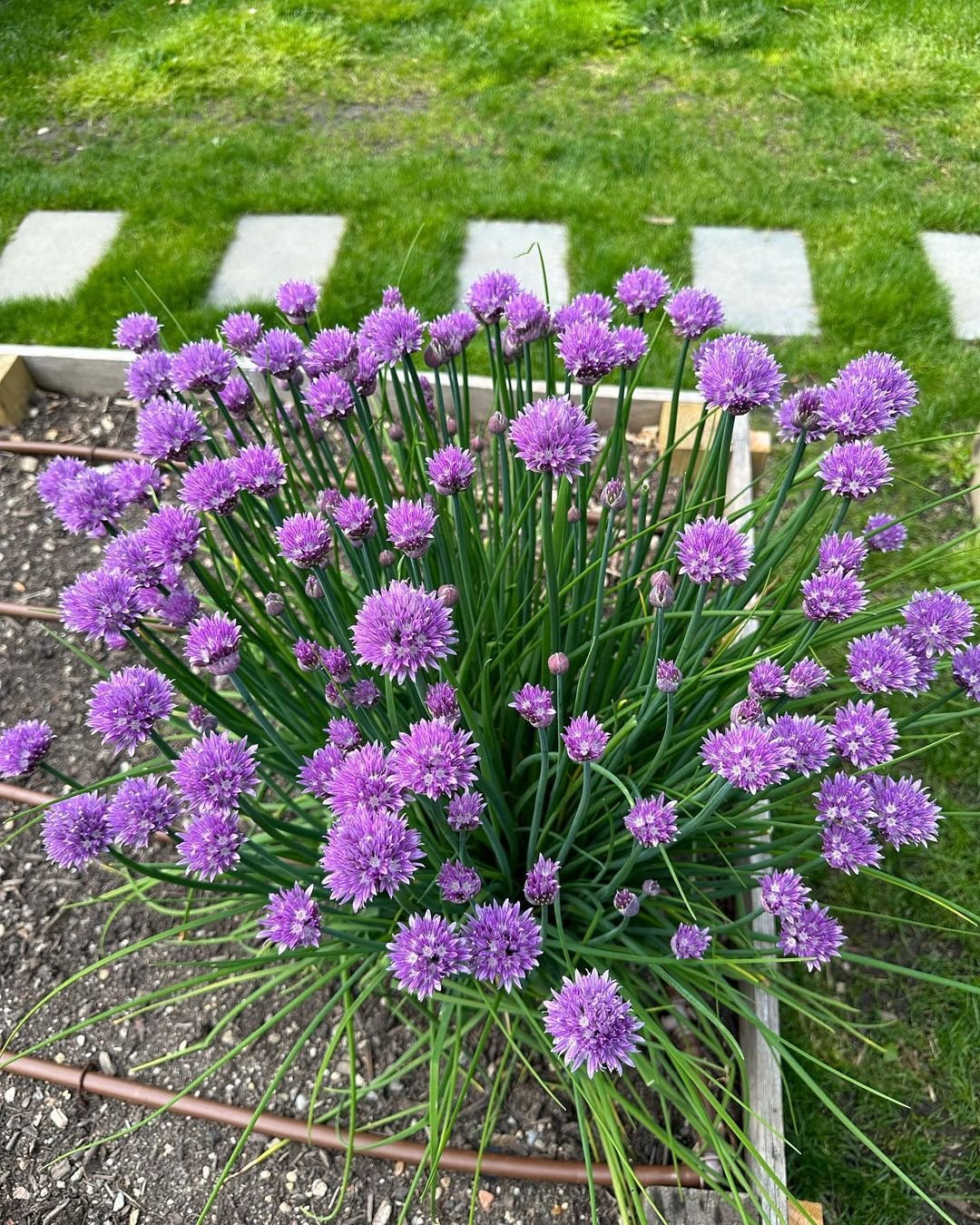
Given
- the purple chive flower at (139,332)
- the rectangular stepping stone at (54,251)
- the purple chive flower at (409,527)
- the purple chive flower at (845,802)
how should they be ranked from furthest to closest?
the rectangular stepping stone at (54,251), the purple chive flower at (139,332), the purple chive flower at (845,802), the purple chive flower at (409,527)

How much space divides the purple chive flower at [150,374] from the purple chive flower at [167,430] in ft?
0.52

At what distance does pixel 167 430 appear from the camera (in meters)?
1.50

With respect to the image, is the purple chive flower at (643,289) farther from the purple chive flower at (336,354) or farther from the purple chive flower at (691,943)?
the purple chive flower at (691,943)

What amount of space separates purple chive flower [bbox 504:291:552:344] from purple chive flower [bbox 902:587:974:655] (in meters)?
0.77

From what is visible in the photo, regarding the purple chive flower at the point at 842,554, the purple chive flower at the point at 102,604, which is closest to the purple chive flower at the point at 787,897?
the purple chive flower at the point at 842,554

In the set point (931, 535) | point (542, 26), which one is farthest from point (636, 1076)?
point (542, 26)

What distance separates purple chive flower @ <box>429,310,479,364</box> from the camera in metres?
1.69

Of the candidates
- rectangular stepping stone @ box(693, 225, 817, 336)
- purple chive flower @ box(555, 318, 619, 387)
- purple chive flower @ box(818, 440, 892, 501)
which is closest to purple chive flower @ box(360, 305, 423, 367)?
purple chive flower @ box(555, 318, 619, 387)

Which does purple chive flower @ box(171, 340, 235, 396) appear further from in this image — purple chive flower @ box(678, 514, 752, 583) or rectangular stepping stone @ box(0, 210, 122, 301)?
rectangular stepping stone @ box(0, 210, 122, 301)

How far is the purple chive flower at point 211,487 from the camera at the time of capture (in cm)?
138

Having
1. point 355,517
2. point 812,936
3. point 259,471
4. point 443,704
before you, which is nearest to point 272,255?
point 259,471

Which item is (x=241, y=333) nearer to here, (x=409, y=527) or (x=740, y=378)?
(x=409, y=527)

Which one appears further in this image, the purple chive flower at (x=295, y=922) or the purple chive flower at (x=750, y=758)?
the purple chive flower at (x=295, y=922)

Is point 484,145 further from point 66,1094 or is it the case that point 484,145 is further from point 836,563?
point 66,1094
